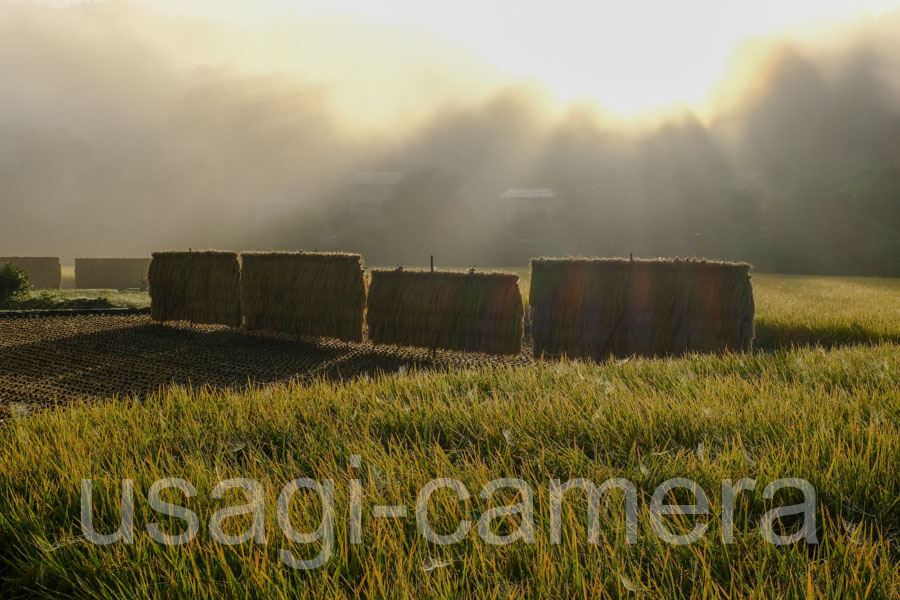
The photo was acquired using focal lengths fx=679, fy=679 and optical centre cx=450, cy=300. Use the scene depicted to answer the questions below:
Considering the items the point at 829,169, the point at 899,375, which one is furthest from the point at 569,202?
the point at 899,375

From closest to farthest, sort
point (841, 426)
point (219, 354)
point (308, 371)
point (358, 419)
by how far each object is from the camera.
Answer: point (841, 426) → point (358, 419) → point (308, 371) → point (219, 354)

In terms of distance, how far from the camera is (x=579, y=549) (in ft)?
8.23

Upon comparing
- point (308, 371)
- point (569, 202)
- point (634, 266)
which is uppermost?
point (569, 202)

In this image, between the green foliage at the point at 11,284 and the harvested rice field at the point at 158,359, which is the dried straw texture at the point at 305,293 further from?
the green foliage at the point at 11,284

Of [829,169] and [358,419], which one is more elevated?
[829,169]

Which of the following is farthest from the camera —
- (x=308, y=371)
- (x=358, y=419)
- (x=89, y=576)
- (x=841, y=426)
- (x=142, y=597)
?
(x=308, y=371)

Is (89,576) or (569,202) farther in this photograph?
(569,202)

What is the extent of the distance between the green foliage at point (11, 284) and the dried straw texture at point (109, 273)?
41.6ft

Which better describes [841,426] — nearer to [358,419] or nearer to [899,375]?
[899,375]

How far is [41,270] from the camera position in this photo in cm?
2991

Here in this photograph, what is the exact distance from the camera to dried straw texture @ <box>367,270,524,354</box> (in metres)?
11.3

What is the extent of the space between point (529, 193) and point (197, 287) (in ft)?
149

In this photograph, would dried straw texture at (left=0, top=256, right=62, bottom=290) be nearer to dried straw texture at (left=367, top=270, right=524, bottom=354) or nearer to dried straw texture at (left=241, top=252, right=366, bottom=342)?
dried straw texture at (left=241, top=252, right=366, bottom=342)

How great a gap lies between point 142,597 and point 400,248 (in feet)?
166
